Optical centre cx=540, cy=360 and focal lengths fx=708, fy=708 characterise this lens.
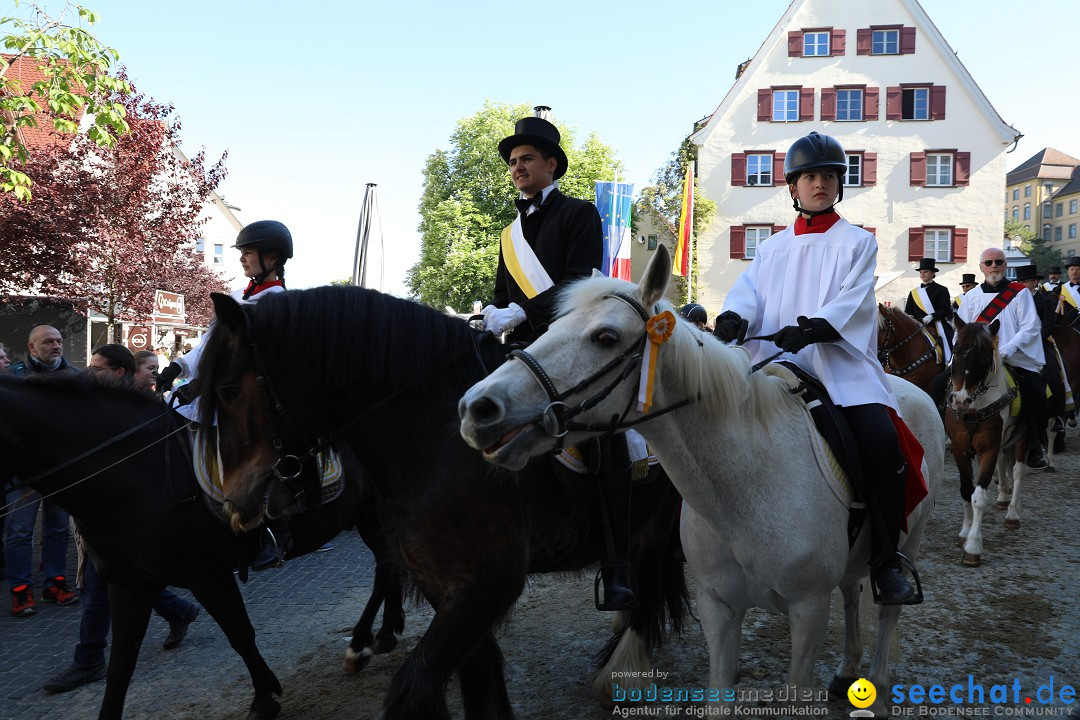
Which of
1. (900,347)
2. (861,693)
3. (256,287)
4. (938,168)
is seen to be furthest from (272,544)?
(938,168)

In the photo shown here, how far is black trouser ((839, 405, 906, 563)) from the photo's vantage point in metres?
2.90

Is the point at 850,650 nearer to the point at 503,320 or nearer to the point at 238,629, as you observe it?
the point at 503,320

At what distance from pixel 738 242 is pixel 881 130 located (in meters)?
7.67

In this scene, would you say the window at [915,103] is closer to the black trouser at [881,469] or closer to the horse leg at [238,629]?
the black trouser at [881,469]

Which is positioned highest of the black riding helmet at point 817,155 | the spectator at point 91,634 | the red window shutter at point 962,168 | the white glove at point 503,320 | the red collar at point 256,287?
the red window shutter at point 962,168

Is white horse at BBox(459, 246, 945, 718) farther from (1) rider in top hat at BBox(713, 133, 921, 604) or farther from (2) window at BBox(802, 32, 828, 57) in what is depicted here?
(2) window at BBox(802, 32, 828, 57)

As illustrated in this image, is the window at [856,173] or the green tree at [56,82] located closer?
the green tree at [56,82]

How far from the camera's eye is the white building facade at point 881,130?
30016 mm

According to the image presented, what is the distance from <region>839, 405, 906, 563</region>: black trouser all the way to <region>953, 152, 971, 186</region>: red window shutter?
32.5 meters

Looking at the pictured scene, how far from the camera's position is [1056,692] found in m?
3.90

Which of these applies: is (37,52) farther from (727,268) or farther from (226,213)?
(226,213)

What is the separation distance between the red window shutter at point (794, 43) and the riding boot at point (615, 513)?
106ft

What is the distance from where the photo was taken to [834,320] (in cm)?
295

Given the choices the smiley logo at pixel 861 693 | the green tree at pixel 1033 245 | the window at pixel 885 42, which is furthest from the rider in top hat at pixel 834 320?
the green tree at pixel 1033 245
